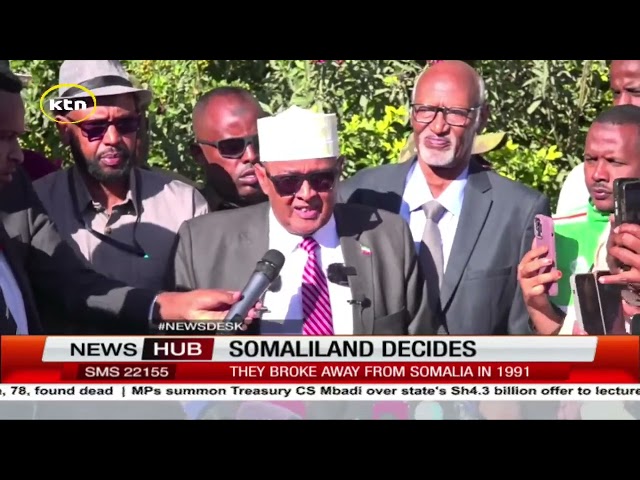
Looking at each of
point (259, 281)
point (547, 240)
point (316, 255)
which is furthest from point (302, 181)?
point (547, 240)

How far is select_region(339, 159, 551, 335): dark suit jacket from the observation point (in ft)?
22.7

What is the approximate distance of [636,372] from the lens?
702cm

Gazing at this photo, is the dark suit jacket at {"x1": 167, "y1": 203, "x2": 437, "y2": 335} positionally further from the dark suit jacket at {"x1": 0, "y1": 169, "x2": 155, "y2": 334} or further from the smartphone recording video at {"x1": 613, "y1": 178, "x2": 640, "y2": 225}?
the smartphone recording video at {"x1": 613, "y1": 178, "x2": 640, "y2": 225}

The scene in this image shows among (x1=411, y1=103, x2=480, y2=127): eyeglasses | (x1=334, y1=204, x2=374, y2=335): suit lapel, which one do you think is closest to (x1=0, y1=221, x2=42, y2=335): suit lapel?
(x1=334, y1=204, x2=374, y2=335): suit lapel

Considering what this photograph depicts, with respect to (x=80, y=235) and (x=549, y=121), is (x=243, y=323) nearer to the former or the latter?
(x=80, y=235)

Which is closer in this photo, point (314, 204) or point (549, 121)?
point (314, 204)

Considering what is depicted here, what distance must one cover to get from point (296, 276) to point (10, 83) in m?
1.62

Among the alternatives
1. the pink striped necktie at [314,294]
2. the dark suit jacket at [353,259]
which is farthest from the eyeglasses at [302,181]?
the pink striped necktie at [314,294]

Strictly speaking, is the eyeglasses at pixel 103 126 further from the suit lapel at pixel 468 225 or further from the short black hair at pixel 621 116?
the short black hair at pixel 621 116

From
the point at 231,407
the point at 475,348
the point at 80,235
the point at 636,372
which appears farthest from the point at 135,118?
the point at 636,372

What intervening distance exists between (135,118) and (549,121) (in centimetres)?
202

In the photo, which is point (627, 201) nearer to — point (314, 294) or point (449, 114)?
point (449, 114)

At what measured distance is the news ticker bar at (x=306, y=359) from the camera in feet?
22.6

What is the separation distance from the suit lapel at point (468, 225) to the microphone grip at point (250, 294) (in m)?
0.85
